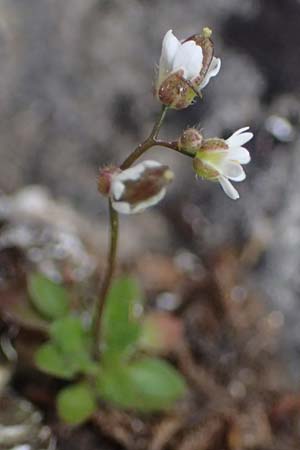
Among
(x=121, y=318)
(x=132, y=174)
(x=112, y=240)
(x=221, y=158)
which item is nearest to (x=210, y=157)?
(x=221, y=158)

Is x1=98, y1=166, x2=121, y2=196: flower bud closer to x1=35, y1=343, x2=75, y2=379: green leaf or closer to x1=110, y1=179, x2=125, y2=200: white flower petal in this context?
x1=110, y1=179, x2=125, y2=200: white flower petal

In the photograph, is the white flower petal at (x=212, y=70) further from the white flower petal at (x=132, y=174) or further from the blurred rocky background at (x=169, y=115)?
the blurred rocky background at (x=169, y=115)

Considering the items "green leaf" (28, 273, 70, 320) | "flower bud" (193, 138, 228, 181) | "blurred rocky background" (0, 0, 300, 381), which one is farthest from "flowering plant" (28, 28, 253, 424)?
"blurred rocky background" (0, 0, 300, 381)

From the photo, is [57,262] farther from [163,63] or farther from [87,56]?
[163,63]

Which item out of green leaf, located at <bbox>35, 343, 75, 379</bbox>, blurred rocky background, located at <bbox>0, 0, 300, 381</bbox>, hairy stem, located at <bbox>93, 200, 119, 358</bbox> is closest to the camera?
hairy stem, located at <bbox>93, 200, 119, 358</bbox>

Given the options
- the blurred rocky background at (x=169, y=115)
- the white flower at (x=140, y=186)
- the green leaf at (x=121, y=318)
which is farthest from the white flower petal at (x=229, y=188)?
the blurred rocky background at (x=169, y=115)

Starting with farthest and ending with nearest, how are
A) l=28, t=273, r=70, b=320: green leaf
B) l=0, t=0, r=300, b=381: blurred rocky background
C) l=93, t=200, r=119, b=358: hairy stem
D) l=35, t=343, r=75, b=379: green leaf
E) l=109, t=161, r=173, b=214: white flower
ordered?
l=0, t=0, r=300, b=381: blurred rocky background, l=28, t=273, r=70, b=320: green leaf, l=35, t=343, r=75, b=379: green leaf, l=93, t=200, r=119, b=358: hairy stem, l=109, t=161, r=173, b=214: white flower

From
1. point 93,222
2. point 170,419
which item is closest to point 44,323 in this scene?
point 170,419
